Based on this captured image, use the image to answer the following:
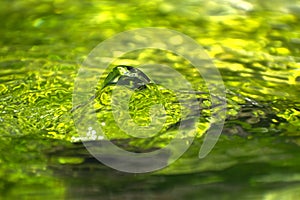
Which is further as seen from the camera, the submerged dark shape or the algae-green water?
the submerged dark shape

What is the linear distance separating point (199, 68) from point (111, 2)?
56 centimetres

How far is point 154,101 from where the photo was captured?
167 cm

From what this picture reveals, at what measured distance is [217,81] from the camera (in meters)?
1.83

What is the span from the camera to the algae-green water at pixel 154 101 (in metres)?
1.22

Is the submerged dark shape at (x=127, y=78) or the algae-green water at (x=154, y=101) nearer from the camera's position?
the algae-green water at (x=154, y=101)

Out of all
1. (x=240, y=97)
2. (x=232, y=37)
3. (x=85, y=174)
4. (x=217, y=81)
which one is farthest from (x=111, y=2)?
(x=85, y=174)

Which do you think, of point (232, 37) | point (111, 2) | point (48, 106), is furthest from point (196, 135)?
point (111, 2)

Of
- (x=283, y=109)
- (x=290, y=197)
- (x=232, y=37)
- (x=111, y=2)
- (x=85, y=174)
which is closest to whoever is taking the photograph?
(x=290, y=197)

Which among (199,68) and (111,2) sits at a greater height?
(111,2)

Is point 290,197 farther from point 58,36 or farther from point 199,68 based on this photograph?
point 58,36

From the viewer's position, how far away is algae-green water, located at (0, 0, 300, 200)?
122 cm

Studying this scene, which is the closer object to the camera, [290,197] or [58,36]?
[290,197]

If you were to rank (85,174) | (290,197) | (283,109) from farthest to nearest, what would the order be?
(283,109)
(85,174)
(290,197)

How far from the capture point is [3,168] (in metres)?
1.35
